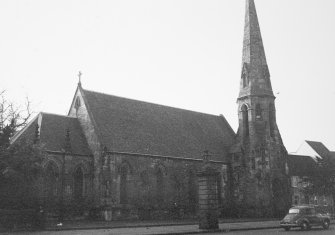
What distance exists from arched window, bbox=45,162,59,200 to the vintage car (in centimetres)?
1819

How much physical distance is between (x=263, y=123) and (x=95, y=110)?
59.6 ft

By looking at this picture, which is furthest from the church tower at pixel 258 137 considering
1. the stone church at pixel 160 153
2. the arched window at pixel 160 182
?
the arched window at pixel 160 182

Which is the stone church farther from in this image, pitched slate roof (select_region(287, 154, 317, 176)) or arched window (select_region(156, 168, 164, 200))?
pitched slate roof (select_region(287, 154, 317, 176))

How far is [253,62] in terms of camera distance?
45.8 meters

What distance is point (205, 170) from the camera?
2578 centimetres

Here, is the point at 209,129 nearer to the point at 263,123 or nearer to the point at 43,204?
the point at 263,123

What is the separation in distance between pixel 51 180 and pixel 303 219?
64.9ft

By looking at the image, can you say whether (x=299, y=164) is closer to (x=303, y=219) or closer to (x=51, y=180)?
(x=303, y=219)

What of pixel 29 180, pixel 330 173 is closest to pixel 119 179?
pixel 29 180

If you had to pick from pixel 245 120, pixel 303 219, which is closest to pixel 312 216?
pixel 303 219

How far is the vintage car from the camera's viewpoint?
25.5 metres

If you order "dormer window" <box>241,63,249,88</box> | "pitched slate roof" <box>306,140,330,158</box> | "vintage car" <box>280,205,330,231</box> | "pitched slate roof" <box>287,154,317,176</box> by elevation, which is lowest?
"vintage car" <box>280,205,330,231</box>

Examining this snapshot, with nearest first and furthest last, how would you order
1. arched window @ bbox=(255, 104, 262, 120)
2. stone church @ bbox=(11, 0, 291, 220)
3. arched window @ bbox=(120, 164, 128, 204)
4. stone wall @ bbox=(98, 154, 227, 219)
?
stone church @ bbox=(11, 0, 291, 220)
stone wall @ bbox=(98, 154, 227, 219)
arched window @ bbox=(120, 164, 128, 204)
arched window @ bbox=(255, 104, 262, 120)

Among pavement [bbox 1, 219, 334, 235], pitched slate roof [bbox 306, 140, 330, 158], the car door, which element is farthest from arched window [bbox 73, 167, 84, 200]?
pitched slate roof [bbox 306, 140, 330, 158]
